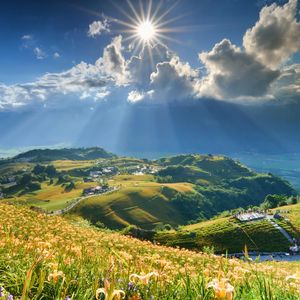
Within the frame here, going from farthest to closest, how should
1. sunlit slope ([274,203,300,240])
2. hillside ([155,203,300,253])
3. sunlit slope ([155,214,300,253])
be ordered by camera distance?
sunlit slope ([274,203,300,240]) < hillside ([155,203,300,253]) < sunlit slope ([155,214,300,253])

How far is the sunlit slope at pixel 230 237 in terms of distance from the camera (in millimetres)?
108819

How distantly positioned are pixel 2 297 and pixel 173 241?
369 ft

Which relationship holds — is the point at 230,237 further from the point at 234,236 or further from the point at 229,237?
the point at 234,236

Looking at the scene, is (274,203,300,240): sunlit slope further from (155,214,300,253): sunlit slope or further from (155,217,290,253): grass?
(155,217,290,253): grass

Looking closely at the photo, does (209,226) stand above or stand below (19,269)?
above

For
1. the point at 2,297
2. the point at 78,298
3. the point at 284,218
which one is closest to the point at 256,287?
the point at 78,298

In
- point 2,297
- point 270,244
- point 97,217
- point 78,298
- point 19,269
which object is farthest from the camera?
point 97,217

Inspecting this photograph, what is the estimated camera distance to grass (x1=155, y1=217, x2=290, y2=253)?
4285 inches

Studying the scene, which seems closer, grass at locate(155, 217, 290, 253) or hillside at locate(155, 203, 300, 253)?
grass at locate(155, 217, 290, 253)

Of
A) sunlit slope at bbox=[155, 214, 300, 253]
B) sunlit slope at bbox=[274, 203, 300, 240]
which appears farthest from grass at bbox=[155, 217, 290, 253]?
sunlit slope at bbox=[274, 203, 300, 240]

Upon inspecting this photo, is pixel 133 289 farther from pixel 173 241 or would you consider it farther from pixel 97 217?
pixel 97 217

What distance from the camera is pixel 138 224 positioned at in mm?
186625

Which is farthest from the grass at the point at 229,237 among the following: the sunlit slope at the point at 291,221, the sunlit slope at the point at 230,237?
the sunlit slope at the point at 291,221

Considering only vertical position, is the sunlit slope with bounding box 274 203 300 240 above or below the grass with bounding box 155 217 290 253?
above
